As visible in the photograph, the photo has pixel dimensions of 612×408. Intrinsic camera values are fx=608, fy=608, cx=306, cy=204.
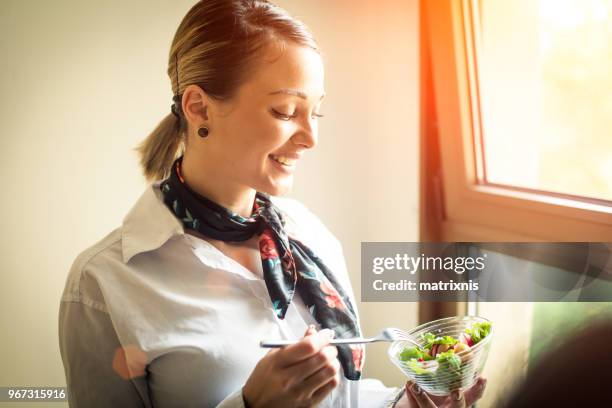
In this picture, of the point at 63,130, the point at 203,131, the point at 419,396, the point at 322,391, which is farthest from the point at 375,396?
the point at 63,130

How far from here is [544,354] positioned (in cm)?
105

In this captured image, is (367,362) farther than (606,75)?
Yes

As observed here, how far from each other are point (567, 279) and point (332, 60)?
54 centimetres

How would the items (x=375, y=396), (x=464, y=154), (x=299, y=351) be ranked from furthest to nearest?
(x=464, y=154) < (x=375, y=396) < (x=299, y=351)

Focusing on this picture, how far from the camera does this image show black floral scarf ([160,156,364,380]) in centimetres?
79

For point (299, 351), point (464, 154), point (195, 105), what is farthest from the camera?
point (464, 154)

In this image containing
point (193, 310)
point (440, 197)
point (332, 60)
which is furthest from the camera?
point (440, 197)

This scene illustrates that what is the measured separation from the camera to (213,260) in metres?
0.78

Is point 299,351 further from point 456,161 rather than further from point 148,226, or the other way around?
point 456,161

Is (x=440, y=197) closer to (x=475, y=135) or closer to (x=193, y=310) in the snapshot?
(x=475, y=135)

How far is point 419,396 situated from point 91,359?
417 mm

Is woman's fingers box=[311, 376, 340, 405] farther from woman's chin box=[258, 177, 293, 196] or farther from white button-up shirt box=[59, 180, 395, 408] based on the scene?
woman's chin box=[258, 177, 293, 196]

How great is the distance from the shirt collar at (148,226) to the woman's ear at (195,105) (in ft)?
0.39

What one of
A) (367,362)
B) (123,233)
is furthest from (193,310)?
(367,362)
